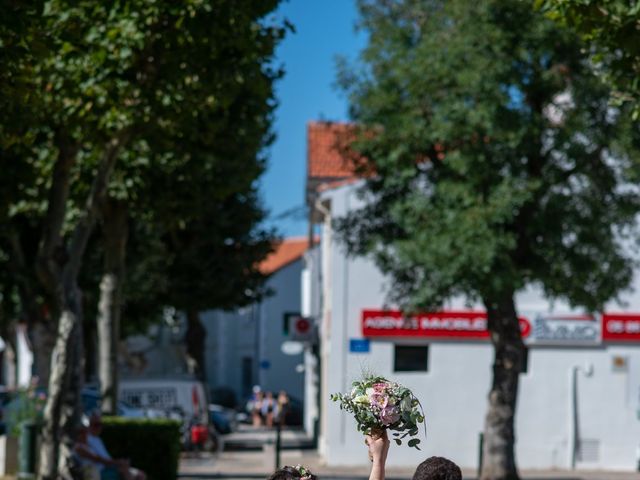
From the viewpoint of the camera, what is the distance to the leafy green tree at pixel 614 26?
32.8 feet

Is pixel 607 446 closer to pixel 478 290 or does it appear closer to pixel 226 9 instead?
pixel 478 290

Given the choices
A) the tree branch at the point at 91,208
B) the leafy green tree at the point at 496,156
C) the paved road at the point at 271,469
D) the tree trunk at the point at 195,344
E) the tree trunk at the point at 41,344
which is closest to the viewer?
the tree branch at the point at 91,208

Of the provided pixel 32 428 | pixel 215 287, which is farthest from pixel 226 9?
pixel 215 287

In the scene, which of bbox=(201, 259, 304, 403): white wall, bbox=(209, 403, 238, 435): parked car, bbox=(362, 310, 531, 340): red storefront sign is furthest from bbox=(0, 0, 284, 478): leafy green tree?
bbox=(201, 259, 304, 403): white wall

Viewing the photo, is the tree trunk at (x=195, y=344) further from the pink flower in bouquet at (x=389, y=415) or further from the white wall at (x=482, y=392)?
the pink flower in bouquet at (x=389, y=415)

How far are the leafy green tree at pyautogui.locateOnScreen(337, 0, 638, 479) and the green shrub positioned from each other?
4.31 metres

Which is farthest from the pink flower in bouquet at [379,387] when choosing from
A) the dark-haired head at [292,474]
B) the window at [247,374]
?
the window at [247,374]

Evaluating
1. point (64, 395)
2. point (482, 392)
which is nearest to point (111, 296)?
point (64, 395)

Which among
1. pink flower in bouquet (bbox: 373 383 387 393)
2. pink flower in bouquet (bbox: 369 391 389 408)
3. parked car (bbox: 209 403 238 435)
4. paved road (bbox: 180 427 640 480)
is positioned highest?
pink flower in bouquet (bbox: 373 383 387 393)

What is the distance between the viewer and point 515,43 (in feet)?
60.3

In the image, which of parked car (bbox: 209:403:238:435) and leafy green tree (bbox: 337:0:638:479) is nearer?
leafy green tree (bbox: 337:0:638:479)

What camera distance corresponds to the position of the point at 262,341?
60.7m

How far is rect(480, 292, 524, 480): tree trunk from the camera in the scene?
65.1 ft

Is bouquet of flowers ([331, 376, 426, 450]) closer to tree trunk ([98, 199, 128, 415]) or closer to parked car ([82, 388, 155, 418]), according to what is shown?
tree trunk ([98, 199, 128, 415])
